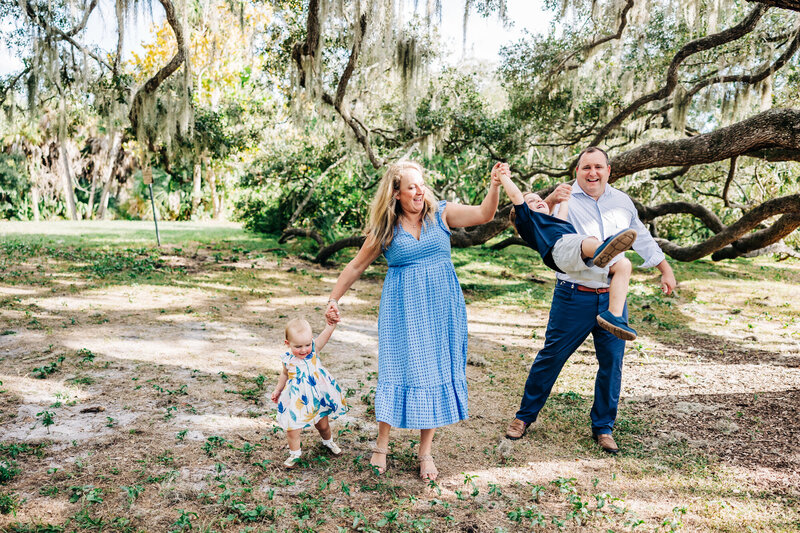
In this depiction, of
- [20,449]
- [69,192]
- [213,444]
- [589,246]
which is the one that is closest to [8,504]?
[20,449]

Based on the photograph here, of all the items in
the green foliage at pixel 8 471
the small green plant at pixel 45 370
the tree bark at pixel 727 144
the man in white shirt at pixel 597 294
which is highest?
the tree bark at pixel 727 144

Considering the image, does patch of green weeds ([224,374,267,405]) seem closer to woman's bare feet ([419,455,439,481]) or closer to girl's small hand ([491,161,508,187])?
woman's bare feet ([419,455,439,481])

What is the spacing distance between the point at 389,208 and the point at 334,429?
1.59m

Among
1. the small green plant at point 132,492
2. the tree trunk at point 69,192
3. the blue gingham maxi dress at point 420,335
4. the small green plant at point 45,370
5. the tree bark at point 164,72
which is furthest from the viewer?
the tree trunk at point 69,192

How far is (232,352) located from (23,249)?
26.9ft

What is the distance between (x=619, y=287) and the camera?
10.5 feet

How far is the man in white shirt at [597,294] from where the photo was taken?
3.47 metres

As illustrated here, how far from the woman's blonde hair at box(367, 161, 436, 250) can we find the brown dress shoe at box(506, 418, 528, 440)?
1.57 meters

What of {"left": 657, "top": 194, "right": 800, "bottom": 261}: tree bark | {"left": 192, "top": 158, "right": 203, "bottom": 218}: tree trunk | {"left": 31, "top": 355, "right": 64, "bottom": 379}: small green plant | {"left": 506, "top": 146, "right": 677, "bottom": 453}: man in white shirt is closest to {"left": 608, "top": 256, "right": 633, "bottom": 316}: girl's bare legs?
{"left": 506, "top": 146, "right": 677, "bottom": 453}: man in white shirt

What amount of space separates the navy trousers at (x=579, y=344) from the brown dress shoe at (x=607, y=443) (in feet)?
0.12

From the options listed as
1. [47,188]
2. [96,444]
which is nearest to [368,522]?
[96,444]

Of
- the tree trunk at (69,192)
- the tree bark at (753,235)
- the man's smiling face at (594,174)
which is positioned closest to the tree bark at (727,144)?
the tree bark at (753,235)

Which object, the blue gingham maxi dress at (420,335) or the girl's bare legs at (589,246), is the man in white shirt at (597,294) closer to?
the girl's bare legs at (589,246)

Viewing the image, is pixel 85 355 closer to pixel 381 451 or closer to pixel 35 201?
pixel 381 451
